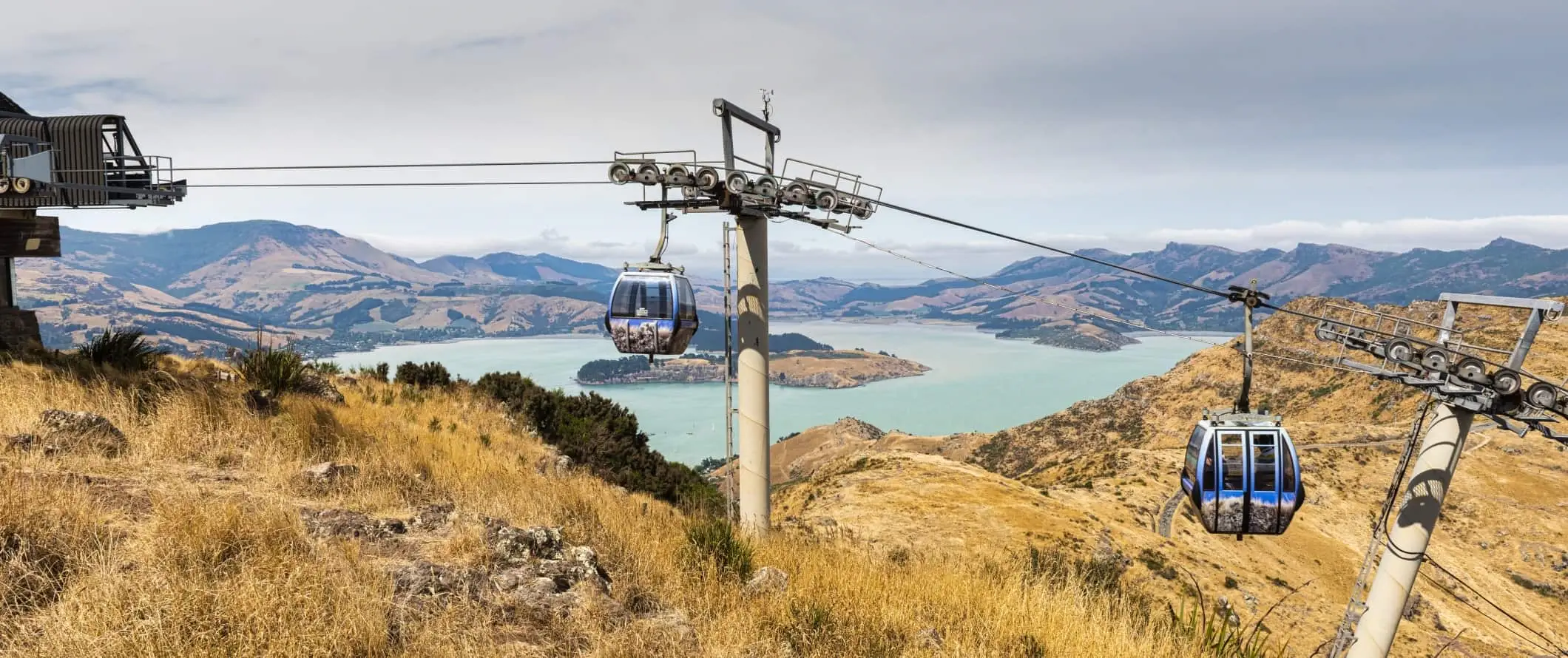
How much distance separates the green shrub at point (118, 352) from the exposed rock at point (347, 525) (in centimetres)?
Result: 948

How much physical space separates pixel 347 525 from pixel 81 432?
4292 mm

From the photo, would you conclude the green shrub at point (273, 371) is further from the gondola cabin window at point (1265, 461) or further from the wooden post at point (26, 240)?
the gondola cabin window at point (1265, 461)

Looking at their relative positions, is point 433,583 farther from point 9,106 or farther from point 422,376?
point 9,106

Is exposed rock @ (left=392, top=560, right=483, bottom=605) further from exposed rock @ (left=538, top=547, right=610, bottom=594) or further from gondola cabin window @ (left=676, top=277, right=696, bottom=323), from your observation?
gondola cabin window @ (left=676, top=277, right=696, bottom=323)

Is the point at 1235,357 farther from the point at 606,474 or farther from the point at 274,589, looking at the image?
the point at 274,589

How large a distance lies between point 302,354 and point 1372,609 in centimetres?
2105

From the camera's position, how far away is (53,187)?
1376 cm

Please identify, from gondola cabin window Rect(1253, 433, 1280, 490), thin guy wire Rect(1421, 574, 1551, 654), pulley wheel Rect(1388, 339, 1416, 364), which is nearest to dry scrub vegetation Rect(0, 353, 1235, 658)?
gondola cabin window Rect(1253, 433, 1280, 490)

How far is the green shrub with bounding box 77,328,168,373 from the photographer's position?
1322cm

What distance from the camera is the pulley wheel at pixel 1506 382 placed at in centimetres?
1026

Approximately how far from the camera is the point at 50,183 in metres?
12.3

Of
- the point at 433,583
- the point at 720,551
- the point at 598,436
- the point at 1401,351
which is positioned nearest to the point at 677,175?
the point at 720,551

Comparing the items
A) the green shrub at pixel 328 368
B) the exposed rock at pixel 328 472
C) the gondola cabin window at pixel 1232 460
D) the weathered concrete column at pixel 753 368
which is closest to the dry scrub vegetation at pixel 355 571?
the exposed rock at pixel 328 472

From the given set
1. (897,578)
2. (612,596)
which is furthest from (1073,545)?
(612,596)
